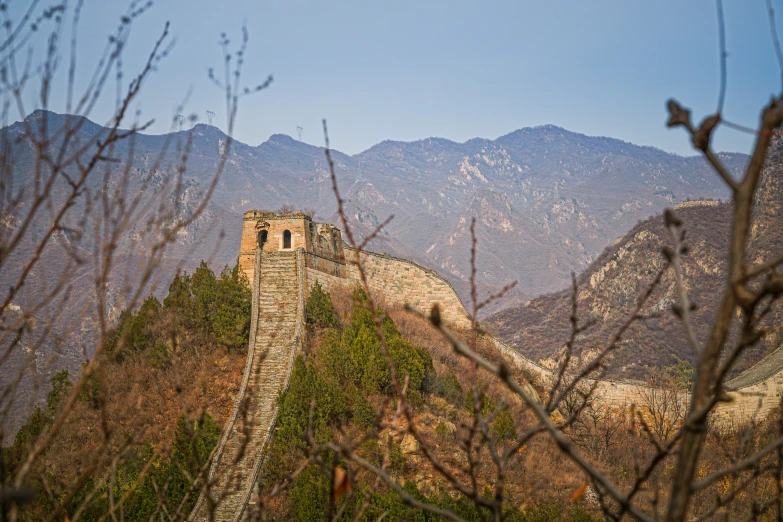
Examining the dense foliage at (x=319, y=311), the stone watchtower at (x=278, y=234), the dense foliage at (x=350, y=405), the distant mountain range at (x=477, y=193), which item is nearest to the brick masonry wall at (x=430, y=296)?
the stone watchtower at (x=278, y=234)

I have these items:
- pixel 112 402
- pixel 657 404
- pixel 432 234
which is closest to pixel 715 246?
pixel 657 404

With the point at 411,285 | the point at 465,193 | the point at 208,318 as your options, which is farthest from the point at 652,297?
the point at 465,193

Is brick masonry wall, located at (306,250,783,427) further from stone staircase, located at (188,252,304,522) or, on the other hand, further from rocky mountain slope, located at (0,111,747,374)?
rocky mountain slope, located at (0,111,747,374)

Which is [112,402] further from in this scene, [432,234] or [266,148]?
[266,148]

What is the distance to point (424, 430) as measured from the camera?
1702 centimetres

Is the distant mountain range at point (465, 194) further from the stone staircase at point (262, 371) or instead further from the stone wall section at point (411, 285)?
the stone staircase at point (262, 371)

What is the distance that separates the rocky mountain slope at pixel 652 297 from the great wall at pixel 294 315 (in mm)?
13373

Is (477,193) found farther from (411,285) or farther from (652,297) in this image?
(411,285)

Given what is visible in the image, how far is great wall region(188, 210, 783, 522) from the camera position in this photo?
1670 centimetres

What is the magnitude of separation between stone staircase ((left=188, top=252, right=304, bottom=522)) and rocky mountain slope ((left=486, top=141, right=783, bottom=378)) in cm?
2314

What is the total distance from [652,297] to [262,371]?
3587 centimetres

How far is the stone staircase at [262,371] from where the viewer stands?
14.7m

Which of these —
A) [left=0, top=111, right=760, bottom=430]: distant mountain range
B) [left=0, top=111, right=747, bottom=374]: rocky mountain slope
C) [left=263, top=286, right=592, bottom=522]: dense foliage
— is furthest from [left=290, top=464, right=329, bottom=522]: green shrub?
[left=0, top=111, right=747, bottom=374]: rocky mountain slope

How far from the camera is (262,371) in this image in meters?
19.1
